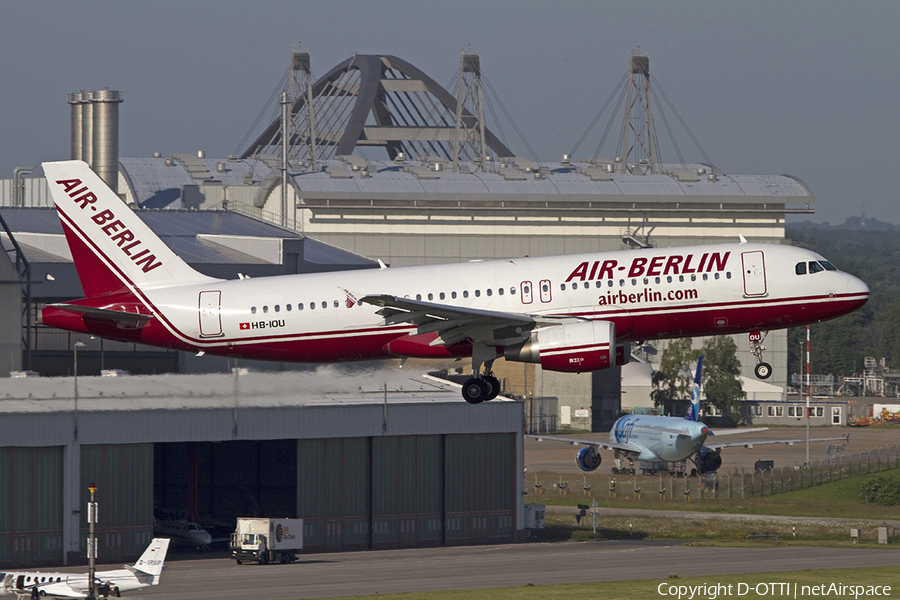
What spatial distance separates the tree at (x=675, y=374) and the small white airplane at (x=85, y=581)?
10548 cm

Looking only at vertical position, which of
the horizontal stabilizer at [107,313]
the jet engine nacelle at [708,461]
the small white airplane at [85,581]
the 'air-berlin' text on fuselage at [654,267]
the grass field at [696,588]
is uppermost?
the 'air-berlin' text on fuselage at [654,267]

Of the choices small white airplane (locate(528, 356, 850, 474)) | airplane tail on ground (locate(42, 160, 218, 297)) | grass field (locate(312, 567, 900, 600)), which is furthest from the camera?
small white airplane (locate(528, 356, 850, 474))

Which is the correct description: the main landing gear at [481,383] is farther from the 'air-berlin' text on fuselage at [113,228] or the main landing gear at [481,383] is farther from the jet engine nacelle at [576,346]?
the 'air-berlin' text on fuselage at [113,228]

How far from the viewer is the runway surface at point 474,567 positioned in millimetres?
70875

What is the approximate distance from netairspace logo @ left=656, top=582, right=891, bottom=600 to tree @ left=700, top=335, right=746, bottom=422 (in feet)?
322

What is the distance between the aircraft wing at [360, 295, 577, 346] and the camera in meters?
48.8

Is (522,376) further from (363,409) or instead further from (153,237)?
(153,237)

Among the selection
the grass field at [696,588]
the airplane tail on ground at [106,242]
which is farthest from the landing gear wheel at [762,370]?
the airplane tail on ground at [106,242]

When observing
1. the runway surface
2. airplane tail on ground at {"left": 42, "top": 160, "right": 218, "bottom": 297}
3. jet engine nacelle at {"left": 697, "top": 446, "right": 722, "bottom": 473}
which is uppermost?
airplane tail on ground at {"left": 42, "top": 160, "right": 218, "bottom": 297}

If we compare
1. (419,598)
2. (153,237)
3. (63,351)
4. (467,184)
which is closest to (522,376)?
(467,184)

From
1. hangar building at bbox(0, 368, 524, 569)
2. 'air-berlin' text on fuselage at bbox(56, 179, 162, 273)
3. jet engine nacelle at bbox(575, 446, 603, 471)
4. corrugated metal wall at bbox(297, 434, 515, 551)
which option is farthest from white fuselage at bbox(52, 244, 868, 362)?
jet engine nacelle at bbox(575, 446, 603, 471)

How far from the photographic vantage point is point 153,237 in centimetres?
5656

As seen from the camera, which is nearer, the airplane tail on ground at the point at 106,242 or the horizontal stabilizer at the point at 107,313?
the horizontal stabilizer at the point at 107,313

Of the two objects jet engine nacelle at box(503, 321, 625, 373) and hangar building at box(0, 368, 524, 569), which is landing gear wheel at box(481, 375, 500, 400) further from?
hangar building at box(0, 368, 524, 569)
